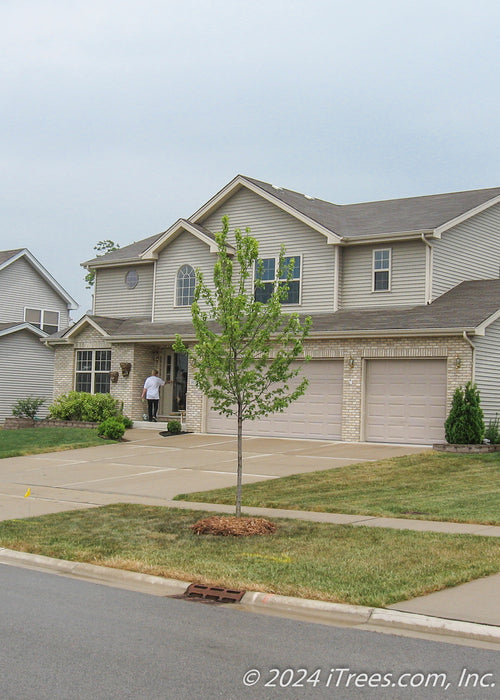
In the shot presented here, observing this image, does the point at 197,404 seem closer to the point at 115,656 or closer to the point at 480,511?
the point at 480,511

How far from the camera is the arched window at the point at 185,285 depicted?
1185 inches

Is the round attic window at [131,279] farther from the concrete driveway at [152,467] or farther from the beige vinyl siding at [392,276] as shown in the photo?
the beige vinyl siding at [392,276]

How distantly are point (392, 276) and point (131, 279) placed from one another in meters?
11.0

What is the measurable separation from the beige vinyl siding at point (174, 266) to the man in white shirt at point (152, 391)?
91.8 inches

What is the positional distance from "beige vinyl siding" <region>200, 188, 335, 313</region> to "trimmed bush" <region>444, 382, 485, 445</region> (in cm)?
624

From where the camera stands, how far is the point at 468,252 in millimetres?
27219

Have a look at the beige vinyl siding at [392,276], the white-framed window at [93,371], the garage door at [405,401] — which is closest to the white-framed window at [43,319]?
the white-framed window at [93,371]

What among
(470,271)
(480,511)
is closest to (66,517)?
(480,511)

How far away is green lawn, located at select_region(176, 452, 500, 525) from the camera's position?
45.2 ft

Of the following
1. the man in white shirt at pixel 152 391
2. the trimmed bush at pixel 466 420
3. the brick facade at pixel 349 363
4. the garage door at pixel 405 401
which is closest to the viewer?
the trimmed bush at pixel 466 420

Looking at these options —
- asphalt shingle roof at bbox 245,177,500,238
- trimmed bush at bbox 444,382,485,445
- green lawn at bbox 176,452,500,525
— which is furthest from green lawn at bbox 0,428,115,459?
trimmed bush at bbox 444,382,485,445

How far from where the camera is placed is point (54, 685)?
19.0 feet

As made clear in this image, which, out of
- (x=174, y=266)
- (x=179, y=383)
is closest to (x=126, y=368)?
(x=179, y=383)

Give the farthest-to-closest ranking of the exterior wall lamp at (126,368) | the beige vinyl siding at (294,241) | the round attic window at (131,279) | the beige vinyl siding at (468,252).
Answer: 1. the round attic window at (131,279)
2. the exterior wall lamp at (126,368)
3. the beige vinyl siding at (294,241)
4. the beige vinyl siding at (468,252)
